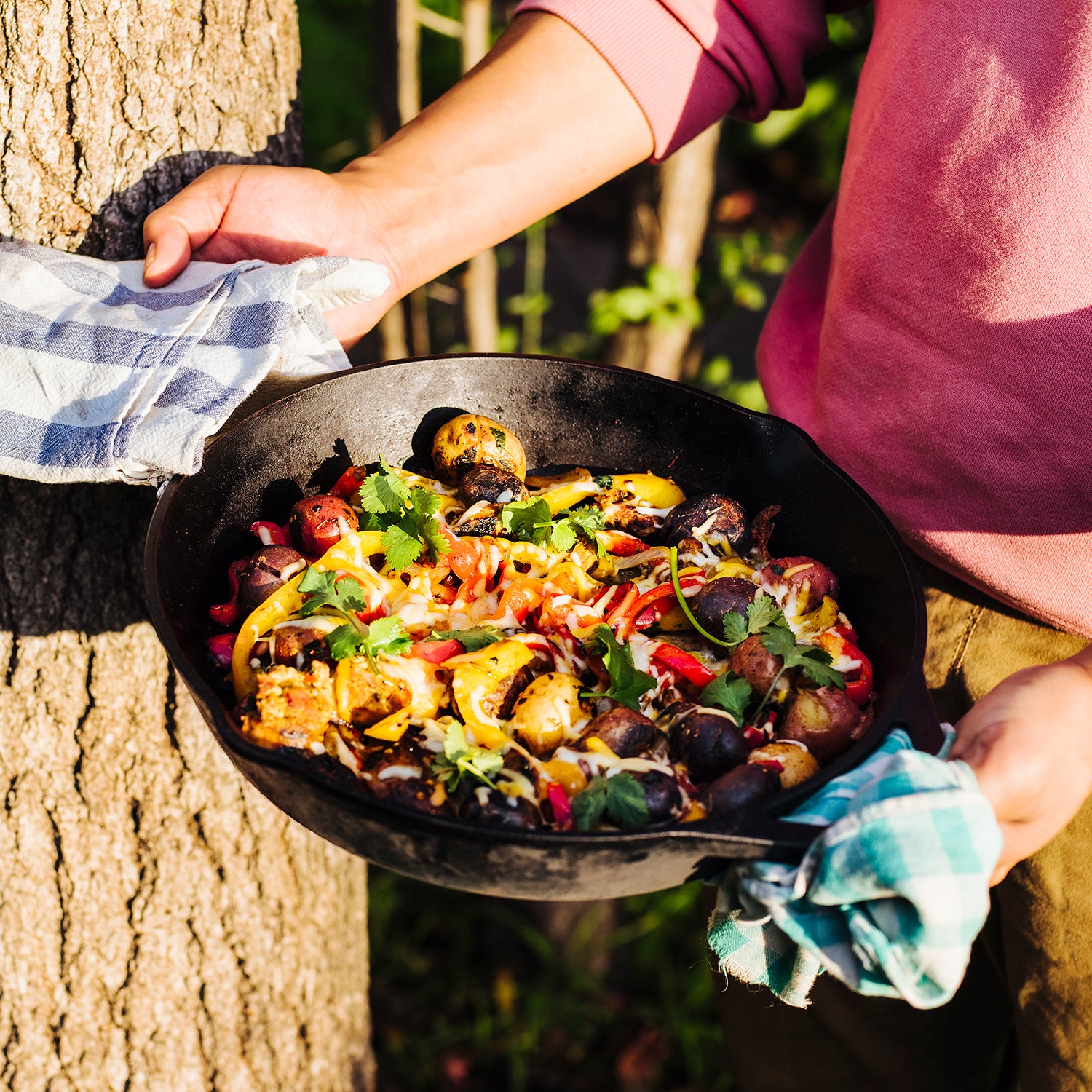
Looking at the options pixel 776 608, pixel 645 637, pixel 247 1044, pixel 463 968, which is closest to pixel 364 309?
pixel 645 637

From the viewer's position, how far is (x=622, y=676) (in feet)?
5.68

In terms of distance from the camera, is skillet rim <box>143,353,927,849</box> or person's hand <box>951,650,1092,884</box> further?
person's hand <box>951,650,1092,884</box>

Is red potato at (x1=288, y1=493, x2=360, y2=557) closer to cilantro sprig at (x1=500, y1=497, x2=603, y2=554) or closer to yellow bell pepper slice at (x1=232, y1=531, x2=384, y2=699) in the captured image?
yellow bell pepper slice at (x1=232, y1=531, x2=384, y2=699)

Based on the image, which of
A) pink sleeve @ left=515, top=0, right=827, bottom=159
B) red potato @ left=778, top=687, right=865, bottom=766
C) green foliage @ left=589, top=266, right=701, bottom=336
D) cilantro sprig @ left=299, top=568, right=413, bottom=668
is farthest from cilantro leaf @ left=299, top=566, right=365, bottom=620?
green foliage @ left=589, top=266, right=701, bottom=336

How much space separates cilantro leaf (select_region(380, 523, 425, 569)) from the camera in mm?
1917

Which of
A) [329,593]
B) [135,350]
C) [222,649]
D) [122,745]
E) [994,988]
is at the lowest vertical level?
[994,988]

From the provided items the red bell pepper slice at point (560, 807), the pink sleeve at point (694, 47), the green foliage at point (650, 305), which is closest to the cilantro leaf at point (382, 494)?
the red bell pepper slice at point (560, 807)

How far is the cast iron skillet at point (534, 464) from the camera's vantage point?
134 cm

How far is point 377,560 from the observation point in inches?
76.9

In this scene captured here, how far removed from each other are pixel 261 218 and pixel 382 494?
0.66 meters

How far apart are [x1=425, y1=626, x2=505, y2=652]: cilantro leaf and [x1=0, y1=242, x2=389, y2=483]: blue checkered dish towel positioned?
1.74ft

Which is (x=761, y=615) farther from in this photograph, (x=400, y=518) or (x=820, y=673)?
(x=400, y=518)

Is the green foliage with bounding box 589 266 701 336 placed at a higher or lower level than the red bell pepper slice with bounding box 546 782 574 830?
lower

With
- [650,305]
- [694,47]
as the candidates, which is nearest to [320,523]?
[694,47]
